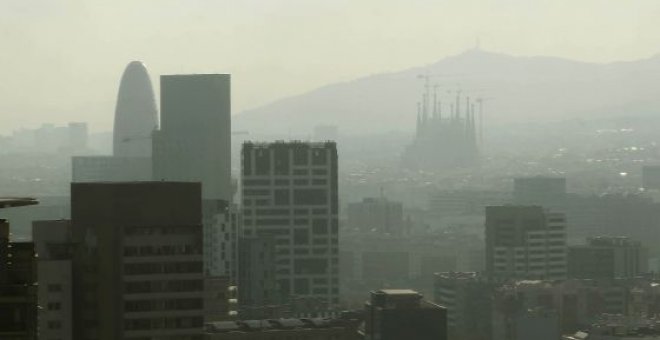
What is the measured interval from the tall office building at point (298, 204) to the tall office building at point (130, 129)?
3078cm

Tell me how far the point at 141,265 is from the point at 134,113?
9303cm

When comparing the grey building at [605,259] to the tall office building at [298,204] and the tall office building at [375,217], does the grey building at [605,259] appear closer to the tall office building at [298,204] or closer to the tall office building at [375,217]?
the tall office building at [298,204]

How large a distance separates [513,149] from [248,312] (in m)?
134

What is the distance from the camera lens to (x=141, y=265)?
83.9ft

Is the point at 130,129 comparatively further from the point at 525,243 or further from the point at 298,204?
the point at 298,204

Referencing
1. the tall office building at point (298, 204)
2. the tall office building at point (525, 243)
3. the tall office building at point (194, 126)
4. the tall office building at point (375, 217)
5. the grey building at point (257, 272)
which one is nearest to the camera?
the grey building at point (257, 272)

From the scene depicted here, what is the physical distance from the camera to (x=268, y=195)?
2532 inches

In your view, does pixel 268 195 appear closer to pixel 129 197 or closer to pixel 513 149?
pixel 129 197

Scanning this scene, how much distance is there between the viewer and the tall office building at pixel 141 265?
83.2 feet

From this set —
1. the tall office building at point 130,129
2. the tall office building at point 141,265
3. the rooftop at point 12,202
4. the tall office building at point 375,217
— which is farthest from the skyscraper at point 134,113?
the rooftop at point 12,202

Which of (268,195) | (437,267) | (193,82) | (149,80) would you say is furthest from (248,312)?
(149,80)

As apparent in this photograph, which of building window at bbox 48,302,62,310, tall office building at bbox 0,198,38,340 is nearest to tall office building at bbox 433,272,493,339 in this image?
building window at bbox 48,302,62,310

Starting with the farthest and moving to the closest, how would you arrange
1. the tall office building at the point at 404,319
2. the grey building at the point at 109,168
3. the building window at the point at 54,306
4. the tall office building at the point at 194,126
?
the grey building at the point at 109,168, the tall office building at the point at 194,126, the tall office building at the point at 404,319, the building window at the point at 54,306

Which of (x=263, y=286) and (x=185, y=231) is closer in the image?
(x=185, y=231)
